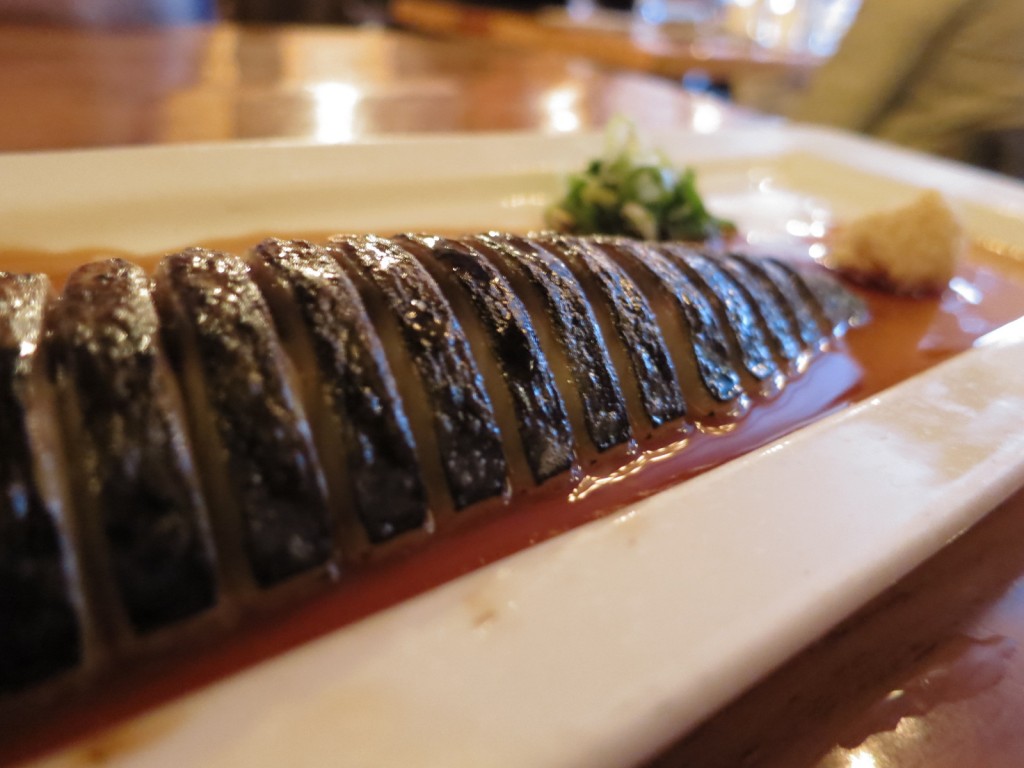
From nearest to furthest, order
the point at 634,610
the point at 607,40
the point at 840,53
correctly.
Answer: the point at 634,610, the point at 840,53, the point at 607,40

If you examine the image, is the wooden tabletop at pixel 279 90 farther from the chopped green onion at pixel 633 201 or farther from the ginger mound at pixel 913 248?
the ginger mound at pixel 913 248

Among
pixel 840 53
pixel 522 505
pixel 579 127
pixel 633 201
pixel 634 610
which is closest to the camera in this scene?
Answer: pixel 634 610

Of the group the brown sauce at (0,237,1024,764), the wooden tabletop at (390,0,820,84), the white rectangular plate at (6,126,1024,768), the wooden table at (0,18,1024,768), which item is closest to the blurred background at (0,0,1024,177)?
the wooden tabletop at (390,0,820,84)

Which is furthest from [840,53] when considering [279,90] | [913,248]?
[279,90]

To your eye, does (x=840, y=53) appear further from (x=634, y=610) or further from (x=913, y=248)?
(x=634, y=610)

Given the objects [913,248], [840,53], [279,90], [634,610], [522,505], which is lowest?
[634,610]

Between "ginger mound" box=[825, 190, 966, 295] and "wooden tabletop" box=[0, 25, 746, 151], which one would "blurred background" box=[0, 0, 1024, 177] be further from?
"ginger mound" box=[825, 190, 966, 295]
